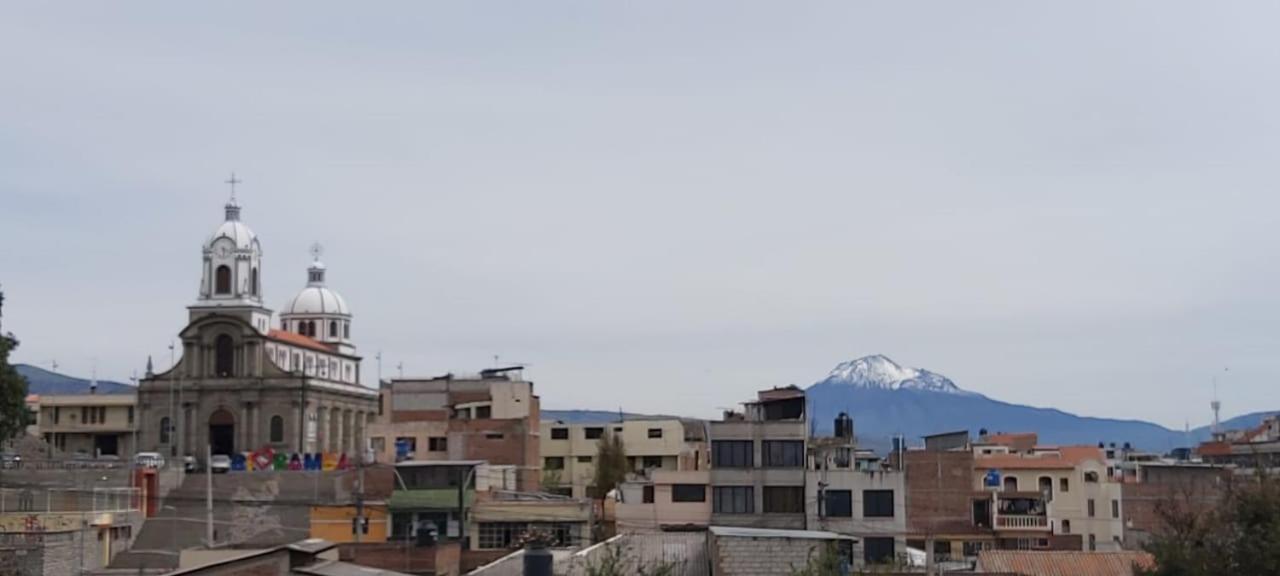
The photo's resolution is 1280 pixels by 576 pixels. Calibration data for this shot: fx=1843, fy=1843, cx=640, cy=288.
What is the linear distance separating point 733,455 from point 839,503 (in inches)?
143

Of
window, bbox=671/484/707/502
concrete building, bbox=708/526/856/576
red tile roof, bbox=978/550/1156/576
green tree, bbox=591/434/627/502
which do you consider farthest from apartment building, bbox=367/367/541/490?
concrete building, bbox=708/526/856/576

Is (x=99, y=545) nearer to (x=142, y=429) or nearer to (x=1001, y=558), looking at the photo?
(x=1001, y=558)

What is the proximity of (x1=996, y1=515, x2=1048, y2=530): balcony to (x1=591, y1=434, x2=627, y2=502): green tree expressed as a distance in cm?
1632

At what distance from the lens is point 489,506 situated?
189 feet

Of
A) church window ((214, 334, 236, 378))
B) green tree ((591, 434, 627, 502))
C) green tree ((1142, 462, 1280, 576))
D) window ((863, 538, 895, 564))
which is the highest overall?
church window ((214, 334, 236, 378))

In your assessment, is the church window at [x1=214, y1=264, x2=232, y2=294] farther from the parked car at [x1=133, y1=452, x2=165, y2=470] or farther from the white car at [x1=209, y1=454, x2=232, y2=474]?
the parked car at [x1=133, y1=452, x2=165, y2=470]

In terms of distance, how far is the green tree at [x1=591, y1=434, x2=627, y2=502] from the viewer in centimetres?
7475

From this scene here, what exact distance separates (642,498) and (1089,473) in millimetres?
21299

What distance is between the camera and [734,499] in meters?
57.8

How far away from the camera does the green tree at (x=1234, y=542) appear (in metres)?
33.0

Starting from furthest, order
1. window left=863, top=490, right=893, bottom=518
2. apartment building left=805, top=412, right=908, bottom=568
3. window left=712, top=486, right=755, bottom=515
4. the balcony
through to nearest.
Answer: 1. the balcony
2. window left=712, top=486, right=755, bottom=515
3. window left=863, top=490, right=893, bottom=518
4. apartment building left=805, top=412, right=908, bottom=568

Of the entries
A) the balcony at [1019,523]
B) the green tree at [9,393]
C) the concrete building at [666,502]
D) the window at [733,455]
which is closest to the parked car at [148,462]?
the green tree at [9,393]

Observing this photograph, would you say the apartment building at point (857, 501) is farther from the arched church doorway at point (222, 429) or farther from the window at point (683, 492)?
the arched church doorway at point (222, 429)

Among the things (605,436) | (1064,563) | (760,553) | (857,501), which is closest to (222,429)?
(605,436)
